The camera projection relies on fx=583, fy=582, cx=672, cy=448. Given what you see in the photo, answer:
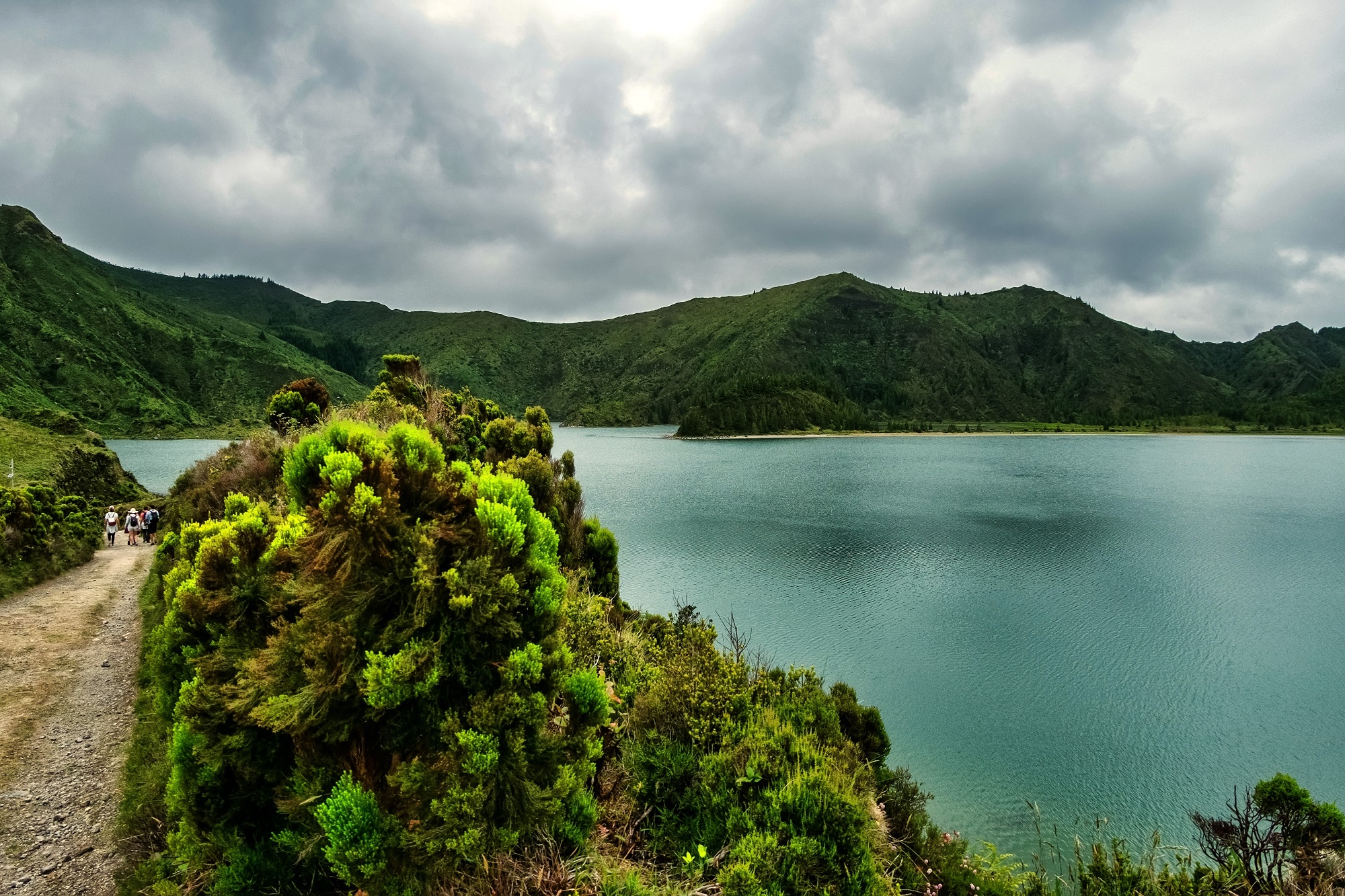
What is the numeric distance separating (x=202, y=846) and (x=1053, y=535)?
3667 cm

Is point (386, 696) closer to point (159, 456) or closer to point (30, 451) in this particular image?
point (30, 451)

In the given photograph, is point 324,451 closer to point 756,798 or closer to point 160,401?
point 756,798

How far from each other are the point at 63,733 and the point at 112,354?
536 feet

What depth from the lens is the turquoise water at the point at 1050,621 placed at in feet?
34.6

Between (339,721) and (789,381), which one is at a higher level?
(789,381)

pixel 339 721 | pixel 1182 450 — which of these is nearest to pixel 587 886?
pixel 339 721

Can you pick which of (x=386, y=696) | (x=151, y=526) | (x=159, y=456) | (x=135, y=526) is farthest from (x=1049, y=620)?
(x=159, y=456)

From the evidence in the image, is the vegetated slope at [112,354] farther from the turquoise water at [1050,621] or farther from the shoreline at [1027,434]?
the turquoise water at [1050,621]

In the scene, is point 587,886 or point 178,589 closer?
point 587,886

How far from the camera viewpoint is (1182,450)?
9794 centimetres

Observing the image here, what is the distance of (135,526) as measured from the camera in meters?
23.9

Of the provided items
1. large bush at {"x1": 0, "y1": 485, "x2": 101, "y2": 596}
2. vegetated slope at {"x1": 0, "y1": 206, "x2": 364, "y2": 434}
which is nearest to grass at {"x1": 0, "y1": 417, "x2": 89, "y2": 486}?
large bush at {"x1": 0, "y1": 485, "x2": 101, "y2": 596}

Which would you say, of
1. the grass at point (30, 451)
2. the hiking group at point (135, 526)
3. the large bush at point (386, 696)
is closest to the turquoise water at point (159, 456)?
the grass at point (30, 451)

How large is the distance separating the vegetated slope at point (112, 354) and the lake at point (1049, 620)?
90.6 m
